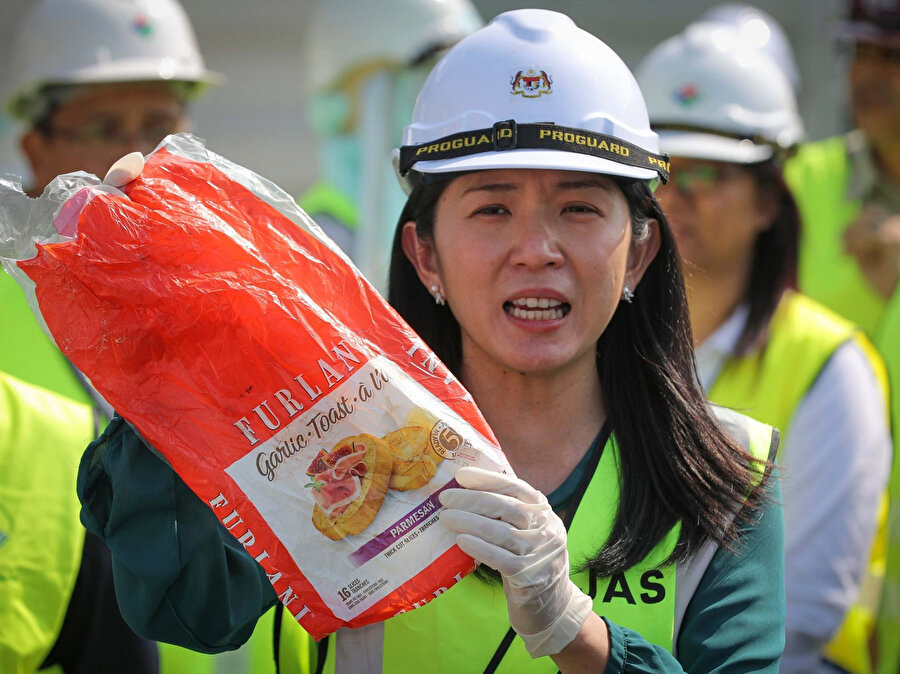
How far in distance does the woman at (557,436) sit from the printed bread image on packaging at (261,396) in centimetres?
15

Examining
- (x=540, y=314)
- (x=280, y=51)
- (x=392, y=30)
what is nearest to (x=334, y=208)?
(x=392, y=30)

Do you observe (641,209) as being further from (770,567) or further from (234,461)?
(234,461)

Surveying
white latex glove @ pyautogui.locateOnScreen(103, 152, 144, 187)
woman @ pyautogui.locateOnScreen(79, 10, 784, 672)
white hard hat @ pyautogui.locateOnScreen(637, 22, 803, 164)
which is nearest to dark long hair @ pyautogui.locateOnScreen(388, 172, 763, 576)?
woman @ pyautogui.locateOnScreen(79, 10, 784, 672)

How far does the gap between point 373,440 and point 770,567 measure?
846 millimetres

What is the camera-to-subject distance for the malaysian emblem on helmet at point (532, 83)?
2508 millimetres

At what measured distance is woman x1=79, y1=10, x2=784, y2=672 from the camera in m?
2.26

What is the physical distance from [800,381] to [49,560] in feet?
8.50

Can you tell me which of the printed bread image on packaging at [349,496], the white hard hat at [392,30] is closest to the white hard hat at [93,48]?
the white hard hat at [392,30]

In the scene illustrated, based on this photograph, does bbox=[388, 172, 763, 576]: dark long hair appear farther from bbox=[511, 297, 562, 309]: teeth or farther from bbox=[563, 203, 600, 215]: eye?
bbox=[511, 297, 562, 309]: teeth

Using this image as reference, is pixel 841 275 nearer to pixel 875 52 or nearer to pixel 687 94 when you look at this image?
pixel 875 52

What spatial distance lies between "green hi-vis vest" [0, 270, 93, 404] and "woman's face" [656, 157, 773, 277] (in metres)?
2.22

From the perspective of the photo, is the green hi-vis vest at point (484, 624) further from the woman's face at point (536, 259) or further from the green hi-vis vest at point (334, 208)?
the green hi-vis vest at point (334, 208)

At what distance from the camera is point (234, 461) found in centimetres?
216

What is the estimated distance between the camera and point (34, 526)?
3062mm
